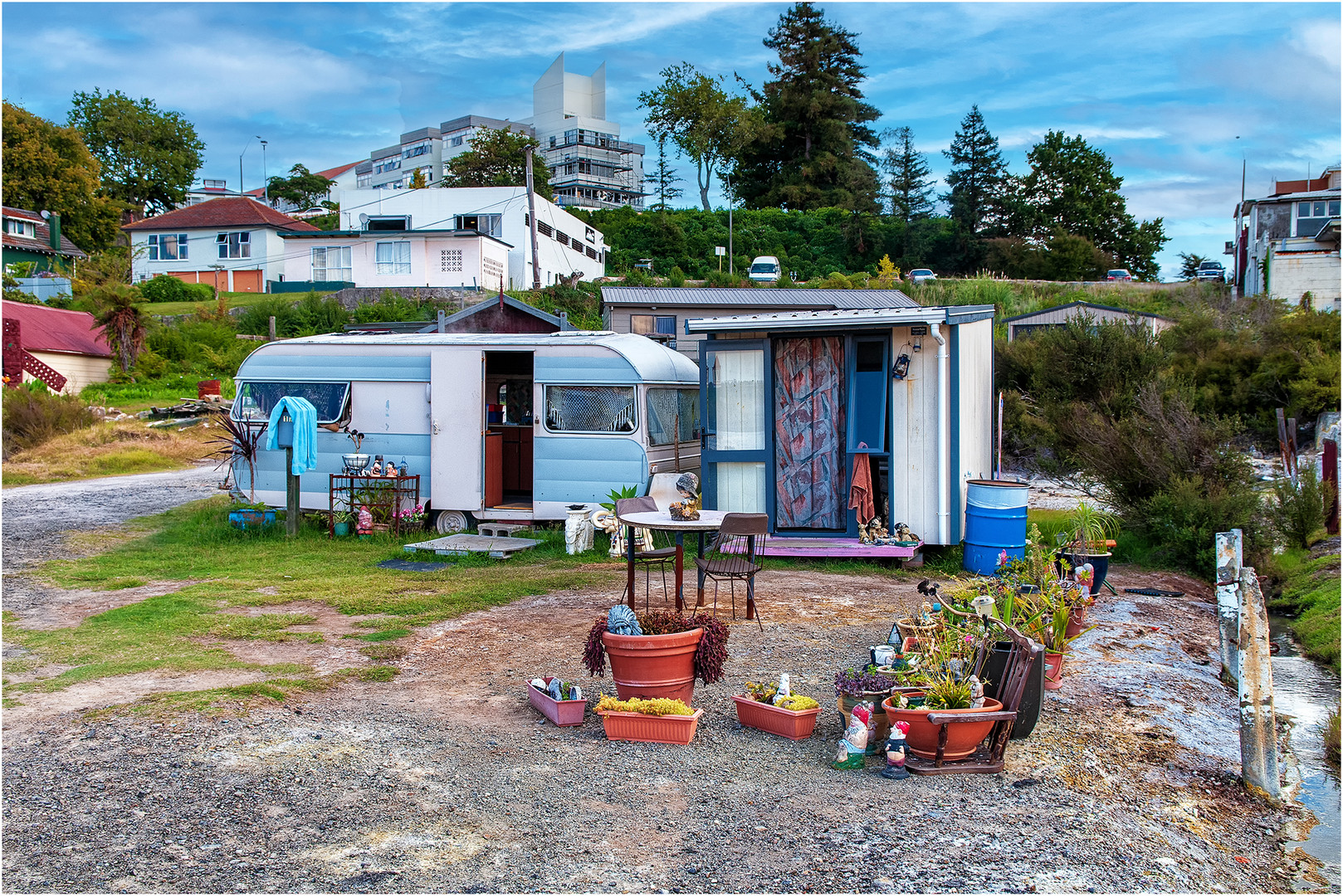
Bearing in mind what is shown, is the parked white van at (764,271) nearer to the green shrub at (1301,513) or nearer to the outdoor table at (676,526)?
the green shrub at (1301,513)

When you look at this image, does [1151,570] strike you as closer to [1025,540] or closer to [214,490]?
[1025,540]

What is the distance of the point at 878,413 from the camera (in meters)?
10.2

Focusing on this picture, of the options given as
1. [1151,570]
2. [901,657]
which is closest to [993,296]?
[1151,570]

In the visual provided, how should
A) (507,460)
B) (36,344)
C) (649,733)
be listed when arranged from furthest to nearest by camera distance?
1. (36,344)
2. (507,460)
3. (649,733)

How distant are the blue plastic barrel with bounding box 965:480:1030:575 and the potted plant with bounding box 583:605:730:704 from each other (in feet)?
15.3

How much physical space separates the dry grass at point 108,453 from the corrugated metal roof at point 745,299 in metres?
9.97

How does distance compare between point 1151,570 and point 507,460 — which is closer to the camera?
point 1151,570

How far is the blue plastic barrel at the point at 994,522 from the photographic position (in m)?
9.33

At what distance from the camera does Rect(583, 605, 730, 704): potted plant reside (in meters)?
5.41

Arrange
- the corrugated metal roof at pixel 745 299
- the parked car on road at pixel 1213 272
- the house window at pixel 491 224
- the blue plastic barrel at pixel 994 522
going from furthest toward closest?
the parked car on road at pixel 1213 272
the house window at pixel 491 224
the corrugated metal roof at pixel 745 299
the blue plastic barrel at pixel 994 522

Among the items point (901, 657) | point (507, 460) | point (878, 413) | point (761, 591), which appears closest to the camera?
point (901, 657)

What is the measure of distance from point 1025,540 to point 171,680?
7.39 metres

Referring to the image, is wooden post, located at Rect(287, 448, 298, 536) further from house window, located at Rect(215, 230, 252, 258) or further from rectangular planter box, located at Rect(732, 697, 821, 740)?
house window, located at Rect(215, 230, 252, 258)

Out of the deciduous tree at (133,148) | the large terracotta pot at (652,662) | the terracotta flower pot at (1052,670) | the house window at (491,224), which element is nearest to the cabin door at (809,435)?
the terracotta flower pot at (1052,670)
